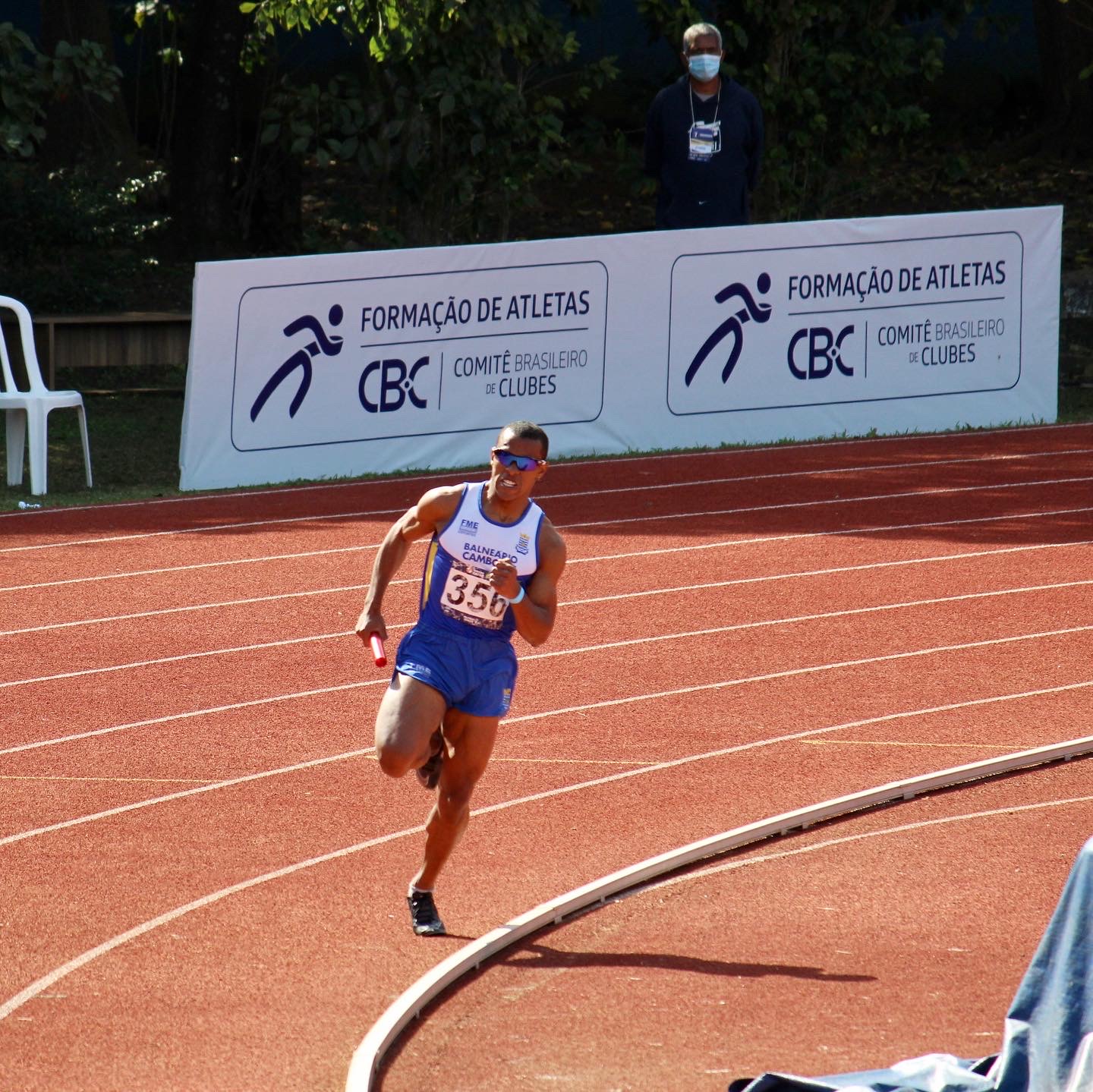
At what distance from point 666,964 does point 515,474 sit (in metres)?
1.47

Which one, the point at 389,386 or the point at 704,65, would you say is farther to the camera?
the point at 704,65

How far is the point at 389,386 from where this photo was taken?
12523 millimetres

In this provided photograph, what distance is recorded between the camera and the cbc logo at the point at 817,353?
13742mm

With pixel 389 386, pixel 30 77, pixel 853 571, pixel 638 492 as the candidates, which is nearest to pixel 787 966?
pixel 853 571

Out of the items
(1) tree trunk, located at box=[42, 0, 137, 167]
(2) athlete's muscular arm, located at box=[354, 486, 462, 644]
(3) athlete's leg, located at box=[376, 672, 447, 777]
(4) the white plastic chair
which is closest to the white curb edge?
(3) athlete's leg, located at box=[376, 672, 447, 777]

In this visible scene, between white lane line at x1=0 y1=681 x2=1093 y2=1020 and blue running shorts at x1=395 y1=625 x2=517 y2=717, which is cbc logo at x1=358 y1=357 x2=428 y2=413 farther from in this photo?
blue running shorts at x1=395 y1=625 x2=517 y2=717

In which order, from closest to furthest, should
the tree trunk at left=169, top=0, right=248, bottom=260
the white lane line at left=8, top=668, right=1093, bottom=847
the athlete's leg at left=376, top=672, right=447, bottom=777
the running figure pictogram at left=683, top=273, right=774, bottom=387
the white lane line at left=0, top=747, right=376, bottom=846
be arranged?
the athlete's leg at left=376, top=672, right=447, bottom=777 → the white lane line at left=0, top=747, right=376, bottom=846 → the white lane line at left=8, top=668, right=1093, bottom=847 → the running figure pictogram at left=683, top=273, right=774, bottom=387 → the tree trunk at left=169, top=0, right=248, bottom=260

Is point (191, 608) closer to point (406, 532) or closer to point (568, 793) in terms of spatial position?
point (568, 793)

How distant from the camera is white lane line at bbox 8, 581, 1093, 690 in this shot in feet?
27.1

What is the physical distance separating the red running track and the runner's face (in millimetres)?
1294

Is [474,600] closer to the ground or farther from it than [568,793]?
farther from it

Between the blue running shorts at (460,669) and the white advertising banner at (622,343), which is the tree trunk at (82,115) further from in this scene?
the blue running shorts at (460,669)

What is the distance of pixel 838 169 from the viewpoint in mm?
18344

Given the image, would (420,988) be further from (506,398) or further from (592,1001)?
(506,398)
